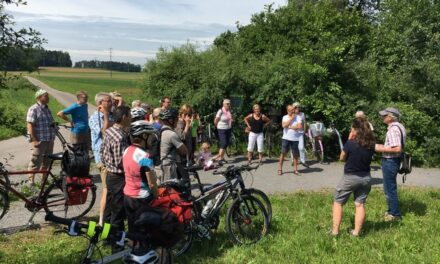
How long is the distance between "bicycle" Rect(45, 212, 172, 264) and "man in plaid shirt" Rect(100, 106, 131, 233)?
1.54 metres

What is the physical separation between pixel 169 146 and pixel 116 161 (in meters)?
0.87

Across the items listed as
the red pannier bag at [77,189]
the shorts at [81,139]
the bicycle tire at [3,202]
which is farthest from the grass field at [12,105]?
the shorts at [81,139]

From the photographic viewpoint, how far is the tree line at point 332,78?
14.1 meters

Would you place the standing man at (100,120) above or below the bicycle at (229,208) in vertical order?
above

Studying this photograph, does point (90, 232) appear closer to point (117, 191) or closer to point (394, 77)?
point (117, 191)

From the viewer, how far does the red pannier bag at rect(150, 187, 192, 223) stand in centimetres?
496

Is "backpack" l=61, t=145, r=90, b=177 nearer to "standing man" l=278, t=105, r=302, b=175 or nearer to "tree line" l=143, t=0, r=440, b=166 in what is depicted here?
"standing man" l=278, t=105, r=302, b=175

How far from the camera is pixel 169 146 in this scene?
620 centimetres

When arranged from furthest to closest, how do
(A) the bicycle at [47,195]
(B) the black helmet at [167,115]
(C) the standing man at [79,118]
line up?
(C) the standing man at [79,118] → (A) the bicycle at [47,195] → (B) the black helmet at [167,115]

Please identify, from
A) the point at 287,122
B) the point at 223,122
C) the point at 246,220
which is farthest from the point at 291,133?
the point at 246,220

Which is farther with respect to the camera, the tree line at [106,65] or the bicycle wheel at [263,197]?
the tree line at [106,65]

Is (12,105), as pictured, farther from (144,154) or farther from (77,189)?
(77,189)

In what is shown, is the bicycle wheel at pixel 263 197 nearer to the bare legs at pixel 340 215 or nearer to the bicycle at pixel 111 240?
the bare legs at pixel 340 215

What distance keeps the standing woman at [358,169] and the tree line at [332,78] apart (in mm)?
7543
